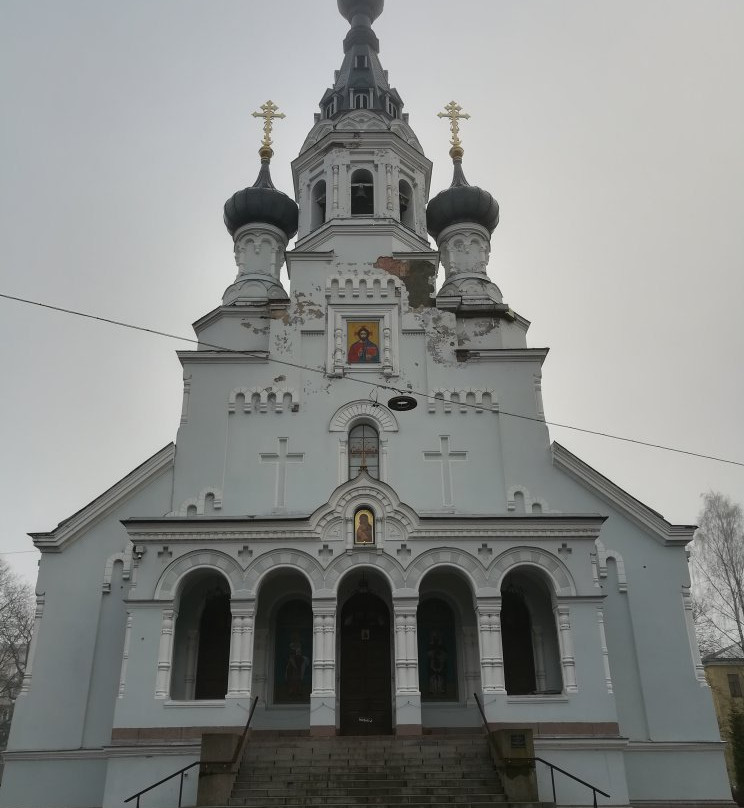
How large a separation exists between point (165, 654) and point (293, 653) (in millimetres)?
2857

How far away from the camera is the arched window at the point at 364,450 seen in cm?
1627

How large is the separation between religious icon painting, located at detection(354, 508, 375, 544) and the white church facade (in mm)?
28

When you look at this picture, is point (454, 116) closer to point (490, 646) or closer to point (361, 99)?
point (361, 99)

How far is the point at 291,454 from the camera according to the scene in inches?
637

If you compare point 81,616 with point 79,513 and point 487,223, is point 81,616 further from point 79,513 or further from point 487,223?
point 487,223

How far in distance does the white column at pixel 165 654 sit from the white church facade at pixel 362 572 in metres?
0.03

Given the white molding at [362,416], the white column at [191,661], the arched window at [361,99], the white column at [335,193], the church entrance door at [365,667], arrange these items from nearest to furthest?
1. the church entrance door at [365,667]
2. the white column at [191,661]
3. the white molding at [362,416]
4. the white column at [335,193]
5. the arched window at [361,99]

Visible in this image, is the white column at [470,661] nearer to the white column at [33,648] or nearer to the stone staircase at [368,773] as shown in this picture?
the stone staircase at [368,773]

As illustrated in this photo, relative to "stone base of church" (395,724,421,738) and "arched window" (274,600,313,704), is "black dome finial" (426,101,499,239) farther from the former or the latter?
"stone base of church" (395,724,421,738)

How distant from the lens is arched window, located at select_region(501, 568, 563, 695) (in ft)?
48.7

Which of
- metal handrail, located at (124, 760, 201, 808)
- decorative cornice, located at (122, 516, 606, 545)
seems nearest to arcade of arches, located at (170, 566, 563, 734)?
decorative cornice, located at (122, 516, 606, 545)

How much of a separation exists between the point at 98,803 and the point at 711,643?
2352 centimetres

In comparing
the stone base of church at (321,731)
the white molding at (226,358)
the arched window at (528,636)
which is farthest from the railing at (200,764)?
the white molding at (226,358)

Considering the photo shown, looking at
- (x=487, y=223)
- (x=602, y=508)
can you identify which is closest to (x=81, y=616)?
(x=602, y=508)
